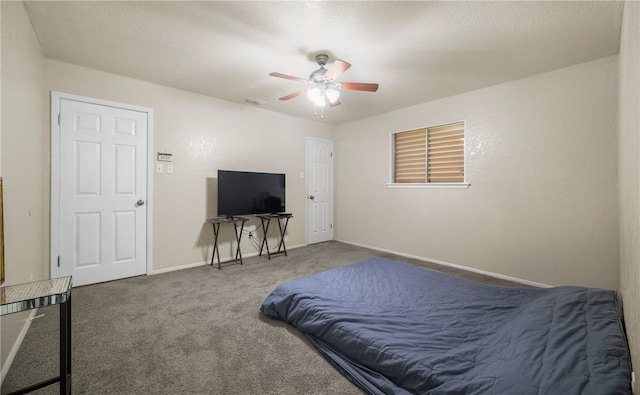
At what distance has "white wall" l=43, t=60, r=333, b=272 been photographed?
3260 mm

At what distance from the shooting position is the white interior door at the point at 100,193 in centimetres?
304

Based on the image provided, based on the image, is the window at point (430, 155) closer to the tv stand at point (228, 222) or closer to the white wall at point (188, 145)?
the white wall at point (188, 145)

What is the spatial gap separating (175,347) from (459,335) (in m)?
1.91

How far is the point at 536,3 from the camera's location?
79.2 inches

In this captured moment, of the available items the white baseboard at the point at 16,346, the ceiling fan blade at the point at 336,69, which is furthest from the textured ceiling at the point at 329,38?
the white baseboard at the point at 16,346

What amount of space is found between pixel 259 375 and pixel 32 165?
2.68 meters

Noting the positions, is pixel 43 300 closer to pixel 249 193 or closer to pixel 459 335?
pixel 459 335

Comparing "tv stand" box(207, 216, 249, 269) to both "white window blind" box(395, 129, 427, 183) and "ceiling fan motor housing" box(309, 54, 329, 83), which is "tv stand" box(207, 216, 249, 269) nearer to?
"ceiling fan motor housing" box(309, 54, 329, 83)

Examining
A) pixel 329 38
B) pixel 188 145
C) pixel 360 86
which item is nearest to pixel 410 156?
pixel 360 86

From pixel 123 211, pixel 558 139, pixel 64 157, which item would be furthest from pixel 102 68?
pixel 558 139

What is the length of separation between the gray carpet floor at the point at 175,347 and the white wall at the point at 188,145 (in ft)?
2.75

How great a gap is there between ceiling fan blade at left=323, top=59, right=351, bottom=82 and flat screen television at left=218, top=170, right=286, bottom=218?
2.05 meters

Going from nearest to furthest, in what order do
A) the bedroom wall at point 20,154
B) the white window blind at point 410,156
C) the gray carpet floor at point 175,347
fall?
the gray carpet floor at point 175,347 < the bedroom wall at point 20,154 < the white window blind at point 410,156

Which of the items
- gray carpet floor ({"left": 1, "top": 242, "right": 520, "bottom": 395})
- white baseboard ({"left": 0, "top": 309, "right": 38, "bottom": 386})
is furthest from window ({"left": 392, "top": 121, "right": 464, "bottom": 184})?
white baseboard ({"left": 0, "top": 309, "right": 38, "bottom": 386})
